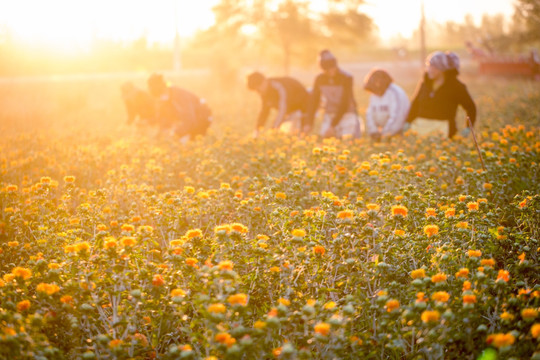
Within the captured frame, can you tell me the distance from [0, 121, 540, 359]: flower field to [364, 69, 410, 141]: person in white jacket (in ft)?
10.3

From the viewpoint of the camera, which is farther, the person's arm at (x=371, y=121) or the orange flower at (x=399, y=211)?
the person's arm at (x=371, y=121)

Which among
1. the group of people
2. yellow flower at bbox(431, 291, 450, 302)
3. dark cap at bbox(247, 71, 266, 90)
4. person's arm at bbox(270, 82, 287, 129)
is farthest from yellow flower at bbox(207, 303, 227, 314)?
person's arm at bbox(270, 82, 287, 129)

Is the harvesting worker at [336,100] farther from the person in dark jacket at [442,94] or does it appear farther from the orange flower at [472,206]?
the orange flower at [472,206]

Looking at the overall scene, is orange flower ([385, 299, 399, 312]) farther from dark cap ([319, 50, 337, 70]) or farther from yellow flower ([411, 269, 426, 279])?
dark cap ([319, 50, 337, 70])

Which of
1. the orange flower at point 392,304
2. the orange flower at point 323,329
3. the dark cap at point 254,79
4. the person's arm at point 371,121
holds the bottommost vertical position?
the orange flower at point 323,329

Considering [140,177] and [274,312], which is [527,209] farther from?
[140,177]

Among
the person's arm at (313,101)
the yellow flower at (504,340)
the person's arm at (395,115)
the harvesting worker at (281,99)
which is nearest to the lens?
the yellow flower at (504,340)

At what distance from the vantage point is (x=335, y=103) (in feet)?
28.4

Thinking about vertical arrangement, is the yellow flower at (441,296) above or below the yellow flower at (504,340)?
above

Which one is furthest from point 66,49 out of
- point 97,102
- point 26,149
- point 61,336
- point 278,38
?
point 61,336

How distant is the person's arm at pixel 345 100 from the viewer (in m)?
8.49

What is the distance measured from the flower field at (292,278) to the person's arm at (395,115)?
Answer: 3.13 meters

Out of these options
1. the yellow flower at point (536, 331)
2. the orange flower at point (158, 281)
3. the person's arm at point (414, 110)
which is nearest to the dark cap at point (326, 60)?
the person's arm at point (414, 110)

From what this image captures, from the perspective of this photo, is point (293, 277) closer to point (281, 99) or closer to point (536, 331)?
point (536, 331)
